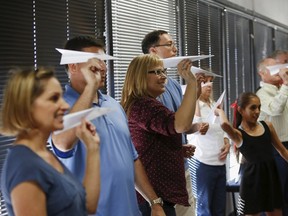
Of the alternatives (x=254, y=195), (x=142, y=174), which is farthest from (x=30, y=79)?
(x=254, y=195)

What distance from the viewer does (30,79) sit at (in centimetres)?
119

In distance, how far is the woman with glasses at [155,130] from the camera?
1.99m

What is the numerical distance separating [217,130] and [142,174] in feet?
5.69

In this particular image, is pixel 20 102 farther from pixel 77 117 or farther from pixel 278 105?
pixel 278 105

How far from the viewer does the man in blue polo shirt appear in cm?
154

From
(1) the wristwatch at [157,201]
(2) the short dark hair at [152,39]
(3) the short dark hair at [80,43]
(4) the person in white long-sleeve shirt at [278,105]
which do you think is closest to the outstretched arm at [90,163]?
(3) the short dark hair at [80,43]

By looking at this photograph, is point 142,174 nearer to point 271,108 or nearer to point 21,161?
point 21,161

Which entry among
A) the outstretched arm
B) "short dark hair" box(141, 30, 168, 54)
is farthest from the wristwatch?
"short dark hair" box(141, 30, 168, 54)

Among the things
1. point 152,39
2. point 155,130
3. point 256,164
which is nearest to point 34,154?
point 155,130

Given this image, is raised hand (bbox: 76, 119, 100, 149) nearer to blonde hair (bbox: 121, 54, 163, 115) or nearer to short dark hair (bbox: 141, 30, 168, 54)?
blonde hair (bbox: 121, 54, 163, 115)

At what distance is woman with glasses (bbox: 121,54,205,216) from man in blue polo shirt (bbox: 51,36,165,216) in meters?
0.24

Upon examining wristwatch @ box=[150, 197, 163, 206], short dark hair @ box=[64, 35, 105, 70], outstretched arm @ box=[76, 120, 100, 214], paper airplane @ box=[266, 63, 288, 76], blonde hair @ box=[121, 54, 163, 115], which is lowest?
wristwatch @ box=[150, 197, 163, 206]

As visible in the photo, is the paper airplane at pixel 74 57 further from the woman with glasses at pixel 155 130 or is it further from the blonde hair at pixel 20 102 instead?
the woman with glasses at pixel 155 130

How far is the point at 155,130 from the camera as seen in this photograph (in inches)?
78.0
